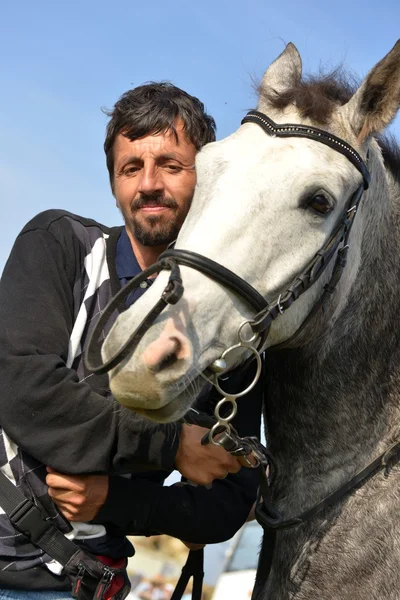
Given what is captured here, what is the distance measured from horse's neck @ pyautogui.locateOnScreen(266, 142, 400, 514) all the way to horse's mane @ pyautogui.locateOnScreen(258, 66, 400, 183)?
0.83 ft

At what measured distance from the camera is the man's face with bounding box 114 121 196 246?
3873 millimetres

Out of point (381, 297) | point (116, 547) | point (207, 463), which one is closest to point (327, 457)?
point (207, 463)

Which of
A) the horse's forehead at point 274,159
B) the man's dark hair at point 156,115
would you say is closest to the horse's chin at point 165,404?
the horse's forehead at point 274,159

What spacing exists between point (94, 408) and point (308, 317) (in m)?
0.97

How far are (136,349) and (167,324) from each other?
135 mm

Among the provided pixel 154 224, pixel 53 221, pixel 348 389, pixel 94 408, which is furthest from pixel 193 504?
pixel 53 221

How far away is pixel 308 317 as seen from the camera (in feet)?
10.2

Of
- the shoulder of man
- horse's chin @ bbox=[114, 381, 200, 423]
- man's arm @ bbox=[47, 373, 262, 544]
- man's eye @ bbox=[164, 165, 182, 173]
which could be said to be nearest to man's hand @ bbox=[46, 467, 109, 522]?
man's arm @ bbox=[47, 373, 262, 544]

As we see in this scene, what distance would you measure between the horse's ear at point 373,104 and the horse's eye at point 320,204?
1.47 ft

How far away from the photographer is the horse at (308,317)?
270 centimetres

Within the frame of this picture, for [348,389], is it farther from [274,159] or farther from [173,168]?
[173,168]

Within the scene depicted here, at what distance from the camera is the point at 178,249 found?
9.01 ft

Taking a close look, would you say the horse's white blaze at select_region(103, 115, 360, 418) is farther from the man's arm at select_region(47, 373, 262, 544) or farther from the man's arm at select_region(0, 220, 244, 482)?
the man's arm at select_region(47, 373, 262, 544)

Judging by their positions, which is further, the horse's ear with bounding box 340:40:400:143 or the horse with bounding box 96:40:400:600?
the horse's ear with bounding box 340:40:400:143
